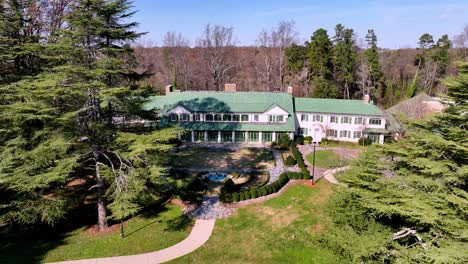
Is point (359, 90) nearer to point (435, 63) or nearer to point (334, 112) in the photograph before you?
point (435, 63)

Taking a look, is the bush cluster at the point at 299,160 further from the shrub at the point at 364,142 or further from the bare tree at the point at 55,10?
the bare tree at the point at 55,10

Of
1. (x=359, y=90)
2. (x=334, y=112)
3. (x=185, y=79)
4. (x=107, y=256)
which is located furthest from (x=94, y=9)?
(x=359, y=90)

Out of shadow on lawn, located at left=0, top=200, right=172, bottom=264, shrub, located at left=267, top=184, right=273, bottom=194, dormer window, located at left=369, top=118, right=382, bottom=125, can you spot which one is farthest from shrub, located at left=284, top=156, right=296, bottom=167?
dormer window, located at left=369, top=118, right=382, bottom=125

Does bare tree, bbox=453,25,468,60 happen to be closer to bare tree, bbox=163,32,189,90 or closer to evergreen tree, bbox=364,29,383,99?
evergreen tree, bbox=364,29,383,99

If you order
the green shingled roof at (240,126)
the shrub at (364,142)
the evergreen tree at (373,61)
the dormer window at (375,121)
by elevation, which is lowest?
the shrub at (364,142)

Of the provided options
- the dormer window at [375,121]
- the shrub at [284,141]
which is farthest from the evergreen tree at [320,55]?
the shrub at [284,141]

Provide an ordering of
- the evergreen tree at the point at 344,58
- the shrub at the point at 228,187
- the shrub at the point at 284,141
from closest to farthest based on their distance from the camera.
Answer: the shrub at the point at 228,187 → the shrub at the point at 284,141 → the evergreen tree at the point at 344,58
